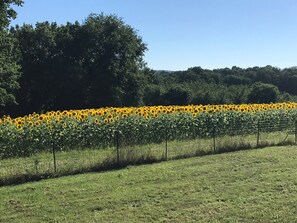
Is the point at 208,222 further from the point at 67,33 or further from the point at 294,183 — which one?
the point at 67,33

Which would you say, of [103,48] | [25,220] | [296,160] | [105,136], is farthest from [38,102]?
[25,220]

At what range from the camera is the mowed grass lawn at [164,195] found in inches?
277

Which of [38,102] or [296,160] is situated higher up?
[38,102]

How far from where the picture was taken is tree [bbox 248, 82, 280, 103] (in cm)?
5004

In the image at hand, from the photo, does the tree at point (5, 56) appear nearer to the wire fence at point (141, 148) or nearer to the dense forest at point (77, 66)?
the dense forest at point (77, 66)

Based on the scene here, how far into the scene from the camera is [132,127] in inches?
517

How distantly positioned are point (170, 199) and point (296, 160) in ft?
18.4

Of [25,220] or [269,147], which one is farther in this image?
[269,147]

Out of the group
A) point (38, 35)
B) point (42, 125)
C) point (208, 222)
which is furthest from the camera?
point (38, 35)

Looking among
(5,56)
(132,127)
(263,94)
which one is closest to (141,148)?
(132,127)

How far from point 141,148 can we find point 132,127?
95 cm

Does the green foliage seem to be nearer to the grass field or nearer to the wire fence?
the wire fence

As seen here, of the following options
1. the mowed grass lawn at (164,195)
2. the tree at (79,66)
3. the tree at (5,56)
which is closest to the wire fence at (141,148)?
the mowed grass lawn at (164,195)

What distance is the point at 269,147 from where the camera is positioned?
14969 mm
